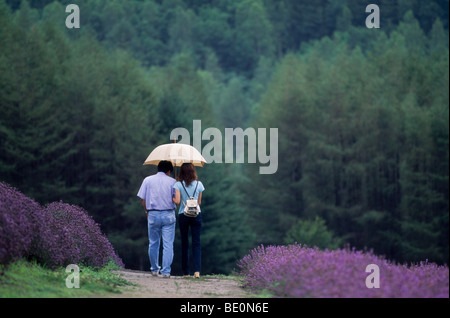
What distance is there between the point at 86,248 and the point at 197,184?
222 cm

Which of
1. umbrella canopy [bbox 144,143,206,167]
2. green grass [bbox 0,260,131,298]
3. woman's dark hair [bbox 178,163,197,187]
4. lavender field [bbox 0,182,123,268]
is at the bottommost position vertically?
green grass [bbox 0,260,131,298]

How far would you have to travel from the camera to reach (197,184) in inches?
460

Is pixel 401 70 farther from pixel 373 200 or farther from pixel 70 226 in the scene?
pixel 70 226

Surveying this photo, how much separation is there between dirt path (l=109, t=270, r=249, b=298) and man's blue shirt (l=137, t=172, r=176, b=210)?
50.0 inches

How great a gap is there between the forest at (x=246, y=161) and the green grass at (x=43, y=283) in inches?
667

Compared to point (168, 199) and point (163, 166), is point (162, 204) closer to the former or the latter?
point (168, 199)

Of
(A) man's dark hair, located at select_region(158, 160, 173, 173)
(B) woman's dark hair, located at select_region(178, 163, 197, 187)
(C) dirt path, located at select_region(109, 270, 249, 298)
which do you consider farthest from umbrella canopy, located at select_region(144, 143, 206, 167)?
(C) dirt path, located at select_region(109, 270, 249, 298)

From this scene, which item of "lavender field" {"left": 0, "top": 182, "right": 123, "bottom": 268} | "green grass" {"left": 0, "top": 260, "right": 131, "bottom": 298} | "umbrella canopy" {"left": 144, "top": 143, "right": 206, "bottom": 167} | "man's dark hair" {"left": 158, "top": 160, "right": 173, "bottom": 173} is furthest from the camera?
"umbrella canopy" {"left": 144, "top": 143, "right": 206, "bottom": 167}

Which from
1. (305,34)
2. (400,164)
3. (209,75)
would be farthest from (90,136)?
(305,34)

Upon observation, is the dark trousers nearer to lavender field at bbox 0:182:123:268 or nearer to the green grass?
lavender field at bbox 0:182:123:268

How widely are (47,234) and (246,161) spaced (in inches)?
1985

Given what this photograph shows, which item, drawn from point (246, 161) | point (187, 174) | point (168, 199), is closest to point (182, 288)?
point (168, 199)

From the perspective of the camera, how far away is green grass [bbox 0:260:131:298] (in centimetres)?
763
